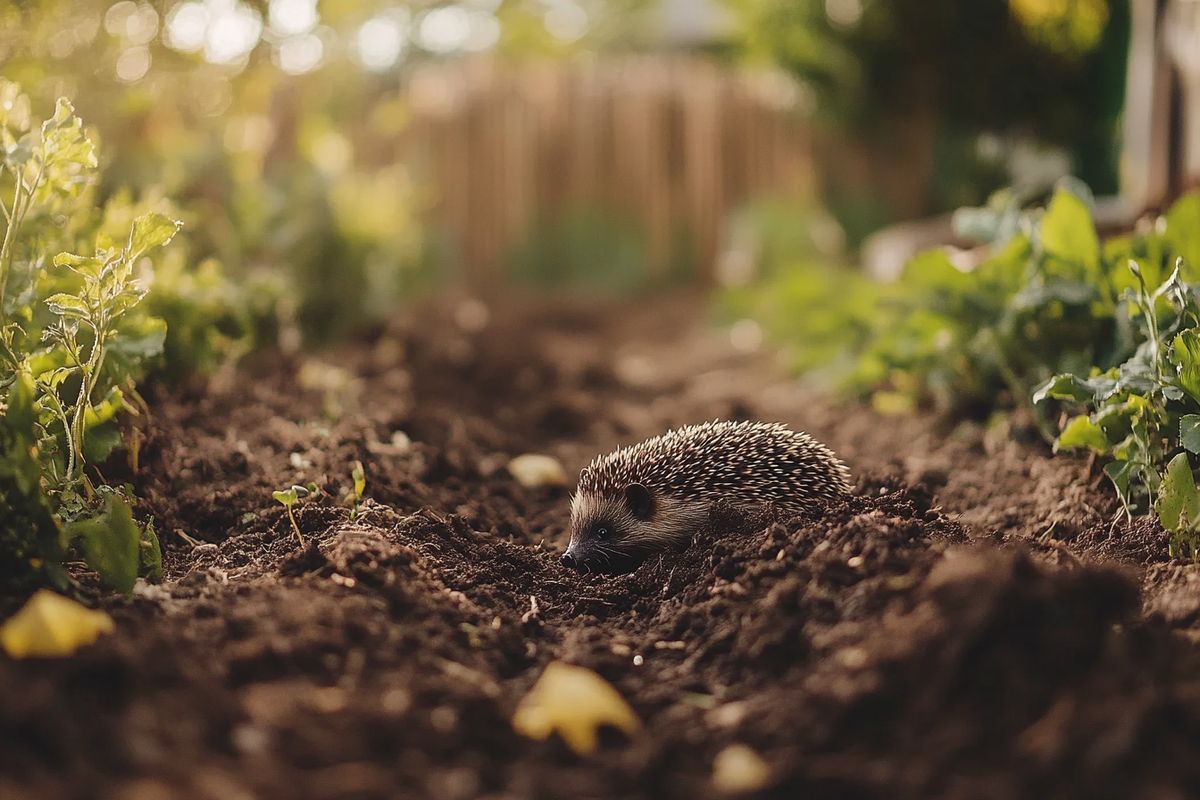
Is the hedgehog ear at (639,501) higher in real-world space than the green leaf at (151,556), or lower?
lower

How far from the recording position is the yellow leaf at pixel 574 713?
7.05 ft

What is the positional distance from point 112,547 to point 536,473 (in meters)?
2.09

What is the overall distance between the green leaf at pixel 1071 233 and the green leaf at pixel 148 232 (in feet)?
10.3

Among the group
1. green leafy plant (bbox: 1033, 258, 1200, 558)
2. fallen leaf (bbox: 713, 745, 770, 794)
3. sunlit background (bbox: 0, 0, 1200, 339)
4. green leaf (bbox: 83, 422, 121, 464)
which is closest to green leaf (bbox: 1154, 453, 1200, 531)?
green leafy plant (bbox: 1033, 258, 1200, 558)

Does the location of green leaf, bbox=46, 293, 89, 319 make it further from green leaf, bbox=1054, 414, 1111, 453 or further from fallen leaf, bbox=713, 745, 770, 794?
green leaf, bbox=1054, 414, 1111, 453

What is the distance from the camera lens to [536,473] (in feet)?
15.1

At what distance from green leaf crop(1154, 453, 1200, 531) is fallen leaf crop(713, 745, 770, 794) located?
173 cm

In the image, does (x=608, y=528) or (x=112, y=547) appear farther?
(x=608, y=528)

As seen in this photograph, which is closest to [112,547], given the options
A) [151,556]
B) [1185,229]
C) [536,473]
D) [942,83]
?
[151,556]

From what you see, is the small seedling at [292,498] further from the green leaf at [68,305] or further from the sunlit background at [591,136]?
the sunlit background at [591,136]

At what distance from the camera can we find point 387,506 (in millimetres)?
3533

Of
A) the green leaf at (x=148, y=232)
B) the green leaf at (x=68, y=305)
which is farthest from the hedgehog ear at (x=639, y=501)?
the green leaf at (x=68, y=305)

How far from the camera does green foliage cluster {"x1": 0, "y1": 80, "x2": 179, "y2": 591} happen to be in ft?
8.67

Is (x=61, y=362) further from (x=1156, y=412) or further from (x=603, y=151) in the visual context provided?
(x=603, y=151)
